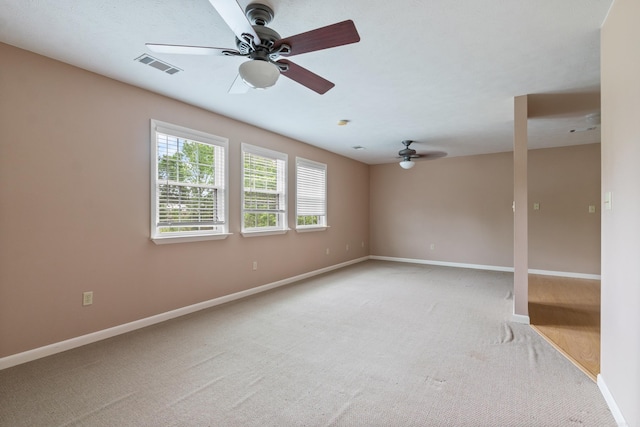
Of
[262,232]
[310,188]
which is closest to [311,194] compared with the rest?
[310,188]

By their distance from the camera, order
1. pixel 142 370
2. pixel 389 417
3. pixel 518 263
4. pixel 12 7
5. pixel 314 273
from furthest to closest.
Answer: pixel 314 273 < pixel 518 263 < pixel 142 370 < pixel 12 7 < pixel 389 417

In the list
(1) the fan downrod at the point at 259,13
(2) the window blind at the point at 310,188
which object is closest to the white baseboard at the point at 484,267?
(2) the window blind at the point at 310,188

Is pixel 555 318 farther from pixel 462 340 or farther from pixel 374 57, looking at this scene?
pixel 374 57

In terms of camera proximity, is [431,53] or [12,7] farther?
[431,53]

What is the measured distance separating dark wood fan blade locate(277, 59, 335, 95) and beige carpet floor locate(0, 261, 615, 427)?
2.25 metres

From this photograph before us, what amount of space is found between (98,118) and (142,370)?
2357 mm

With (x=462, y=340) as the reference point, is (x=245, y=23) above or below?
above

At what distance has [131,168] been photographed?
3.13 m

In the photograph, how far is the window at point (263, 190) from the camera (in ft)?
14.6

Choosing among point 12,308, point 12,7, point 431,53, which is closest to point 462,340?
point 431,53

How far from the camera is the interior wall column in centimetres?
334

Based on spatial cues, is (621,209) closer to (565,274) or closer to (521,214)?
(521,214)

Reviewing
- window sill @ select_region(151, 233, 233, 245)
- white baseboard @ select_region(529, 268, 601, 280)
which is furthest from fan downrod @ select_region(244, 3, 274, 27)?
white baseboard @ select_region(529, 268, 601, 280)

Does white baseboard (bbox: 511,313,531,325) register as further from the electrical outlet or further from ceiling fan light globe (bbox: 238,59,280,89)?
the electrical outlet
